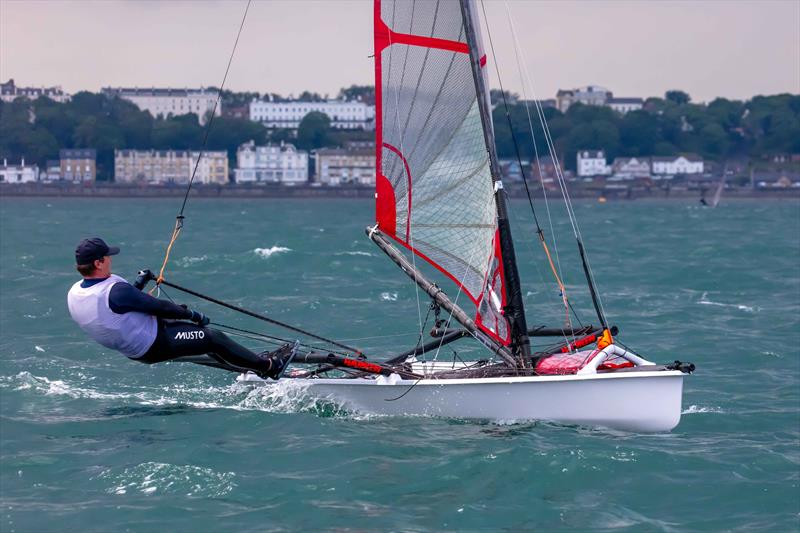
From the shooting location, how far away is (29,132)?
586ft

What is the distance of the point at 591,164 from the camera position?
176 metres

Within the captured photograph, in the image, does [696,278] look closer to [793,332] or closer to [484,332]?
[793,332]

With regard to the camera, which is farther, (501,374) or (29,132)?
(29,132)

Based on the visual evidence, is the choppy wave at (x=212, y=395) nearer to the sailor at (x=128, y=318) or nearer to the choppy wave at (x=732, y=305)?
the sailor at (x=128, y=318)

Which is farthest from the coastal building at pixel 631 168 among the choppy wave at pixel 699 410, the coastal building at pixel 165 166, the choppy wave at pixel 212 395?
the choppy wave at pixel 212 395

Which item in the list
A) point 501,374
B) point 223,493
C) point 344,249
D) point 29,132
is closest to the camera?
point 223,493

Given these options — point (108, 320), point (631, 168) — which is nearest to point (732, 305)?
point (108, 320)

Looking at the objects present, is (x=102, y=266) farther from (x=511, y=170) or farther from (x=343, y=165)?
(x=511, y=170)

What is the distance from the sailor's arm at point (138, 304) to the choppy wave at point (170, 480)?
132 centimetres

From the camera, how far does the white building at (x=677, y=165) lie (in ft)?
576

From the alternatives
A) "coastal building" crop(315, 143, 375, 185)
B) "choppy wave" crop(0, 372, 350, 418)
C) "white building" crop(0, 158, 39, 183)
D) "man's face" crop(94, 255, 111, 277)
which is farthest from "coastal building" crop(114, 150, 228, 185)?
"man's face" crop(94, 255, 111, 277)

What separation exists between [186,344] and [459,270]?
3535 mm

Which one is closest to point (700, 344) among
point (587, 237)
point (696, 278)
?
point (696, 278)

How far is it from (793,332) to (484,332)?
28.9 ft
